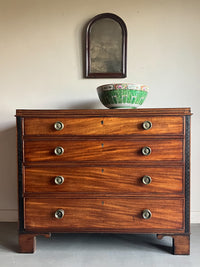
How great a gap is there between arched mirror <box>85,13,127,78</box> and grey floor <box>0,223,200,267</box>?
1.31m

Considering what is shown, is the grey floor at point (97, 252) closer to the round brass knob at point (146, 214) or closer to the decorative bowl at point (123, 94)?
the round brass knob at point (146, 214)

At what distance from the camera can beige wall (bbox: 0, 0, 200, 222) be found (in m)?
2.05

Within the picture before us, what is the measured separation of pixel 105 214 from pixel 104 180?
8.5 inches

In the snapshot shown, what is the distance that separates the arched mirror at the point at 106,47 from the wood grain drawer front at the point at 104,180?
35.8 inches

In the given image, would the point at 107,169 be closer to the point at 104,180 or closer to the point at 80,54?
the point at 104,180

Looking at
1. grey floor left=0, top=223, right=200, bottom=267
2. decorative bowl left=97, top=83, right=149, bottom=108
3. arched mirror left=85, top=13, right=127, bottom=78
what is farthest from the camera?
arched mirror left=85, top=13, right=127, bottom=78

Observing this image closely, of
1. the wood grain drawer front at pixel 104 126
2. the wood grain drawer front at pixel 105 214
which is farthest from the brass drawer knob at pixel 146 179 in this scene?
the wood grain drawer front at pixel 104 126

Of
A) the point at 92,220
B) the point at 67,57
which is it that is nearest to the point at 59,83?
the point at 67,57

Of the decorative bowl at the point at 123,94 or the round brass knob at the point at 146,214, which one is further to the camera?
the decorative bowl at the point at 123,94

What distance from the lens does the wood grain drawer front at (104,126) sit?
1.50 m

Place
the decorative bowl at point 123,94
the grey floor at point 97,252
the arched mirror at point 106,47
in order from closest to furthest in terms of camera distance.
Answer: the grey floor at point 97,252, the decorative bowl at point 123,94, the arched mirror at point 106,47

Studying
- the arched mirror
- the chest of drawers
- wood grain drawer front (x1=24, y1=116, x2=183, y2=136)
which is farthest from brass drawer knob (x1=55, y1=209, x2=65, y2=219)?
the arched mirror

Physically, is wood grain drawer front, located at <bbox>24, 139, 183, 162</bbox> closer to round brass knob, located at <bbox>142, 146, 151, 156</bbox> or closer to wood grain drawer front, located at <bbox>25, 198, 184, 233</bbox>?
round brass knob, located at <bbox>142, 146, 151, 156</bbox>

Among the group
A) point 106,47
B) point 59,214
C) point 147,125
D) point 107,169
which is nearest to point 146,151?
point 147,125
